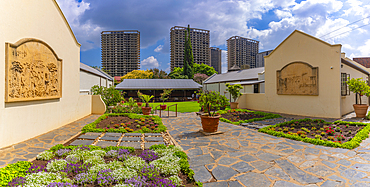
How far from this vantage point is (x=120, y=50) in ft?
259

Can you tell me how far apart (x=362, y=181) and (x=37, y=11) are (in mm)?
9808

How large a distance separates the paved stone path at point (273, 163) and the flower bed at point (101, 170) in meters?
0.52

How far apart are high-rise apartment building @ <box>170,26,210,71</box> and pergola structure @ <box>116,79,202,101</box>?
142 ft

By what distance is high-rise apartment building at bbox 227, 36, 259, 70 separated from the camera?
71188mm

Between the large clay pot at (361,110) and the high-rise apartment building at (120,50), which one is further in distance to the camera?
the high-rise apartment building at (120,50)

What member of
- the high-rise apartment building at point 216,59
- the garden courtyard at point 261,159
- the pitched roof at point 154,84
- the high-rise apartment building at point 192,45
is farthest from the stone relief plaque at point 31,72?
the high-rise apartment building at point 216,59

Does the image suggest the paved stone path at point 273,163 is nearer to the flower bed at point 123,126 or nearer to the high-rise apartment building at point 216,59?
the flower bed at point 123,126

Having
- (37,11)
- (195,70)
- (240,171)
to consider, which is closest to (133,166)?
(240,171)

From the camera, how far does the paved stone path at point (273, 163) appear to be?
3188 millimetres

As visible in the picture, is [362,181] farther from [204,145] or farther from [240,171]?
[204,145]

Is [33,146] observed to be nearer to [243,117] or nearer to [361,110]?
[243,117]

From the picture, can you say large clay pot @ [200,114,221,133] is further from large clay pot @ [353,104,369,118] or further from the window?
the window

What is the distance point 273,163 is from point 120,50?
277 feet

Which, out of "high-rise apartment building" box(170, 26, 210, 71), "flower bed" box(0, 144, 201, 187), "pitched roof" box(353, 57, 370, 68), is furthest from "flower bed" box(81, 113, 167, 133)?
"high-rise apartment building" box(170, 26, 210, 71)
